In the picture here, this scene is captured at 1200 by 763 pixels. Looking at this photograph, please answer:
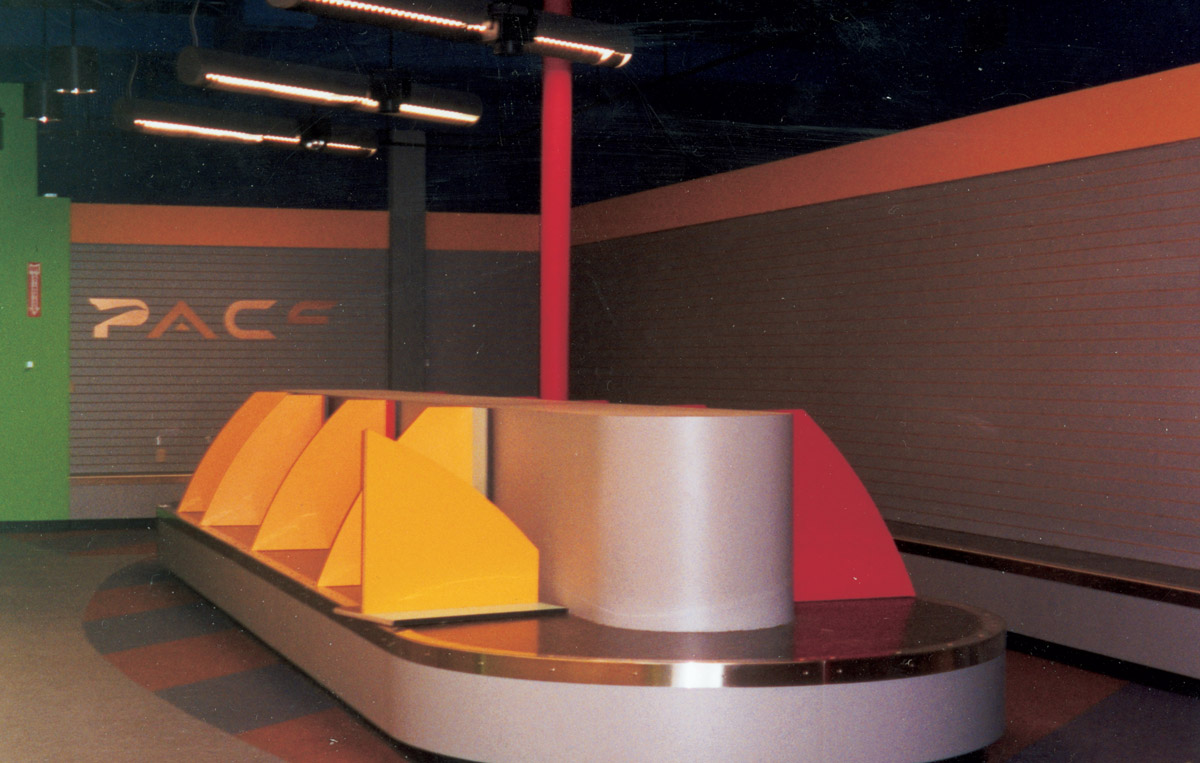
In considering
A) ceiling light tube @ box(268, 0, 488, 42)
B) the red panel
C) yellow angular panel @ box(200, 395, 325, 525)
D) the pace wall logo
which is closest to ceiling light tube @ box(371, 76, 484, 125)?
ceiling light tube @ box(268, 0, 488, 42)

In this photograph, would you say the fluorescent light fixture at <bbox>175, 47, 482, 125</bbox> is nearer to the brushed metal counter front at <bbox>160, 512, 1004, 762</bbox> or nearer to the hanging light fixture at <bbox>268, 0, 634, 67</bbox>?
the hanging light fixture at <bbox>268, 0, 634, 67</bbox>

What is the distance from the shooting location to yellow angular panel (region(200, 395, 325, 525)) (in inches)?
234

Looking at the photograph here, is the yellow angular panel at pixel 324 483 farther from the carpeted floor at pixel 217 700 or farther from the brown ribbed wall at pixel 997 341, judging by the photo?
the brown ribbed wall at pixel 997 341

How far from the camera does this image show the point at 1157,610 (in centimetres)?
459

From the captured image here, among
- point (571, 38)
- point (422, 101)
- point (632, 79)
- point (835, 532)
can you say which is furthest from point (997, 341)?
point (632, 79)

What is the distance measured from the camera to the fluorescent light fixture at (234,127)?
24.8 feet

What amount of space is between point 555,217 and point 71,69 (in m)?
3.33

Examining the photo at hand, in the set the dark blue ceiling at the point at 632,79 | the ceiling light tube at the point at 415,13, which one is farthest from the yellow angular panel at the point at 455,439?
the dark blue ceiling at the point at 632,79

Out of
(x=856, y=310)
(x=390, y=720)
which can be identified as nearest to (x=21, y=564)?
(x=390, y=720)

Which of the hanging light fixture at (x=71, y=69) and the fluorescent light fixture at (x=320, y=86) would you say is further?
the hanging light fixture at (x=71, y=69)

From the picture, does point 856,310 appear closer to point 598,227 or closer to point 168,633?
point 598,227

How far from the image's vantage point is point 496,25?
568 cm

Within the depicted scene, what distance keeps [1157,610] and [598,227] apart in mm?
6059

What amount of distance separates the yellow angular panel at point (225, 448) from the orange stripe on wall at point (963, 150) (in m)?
3.47
